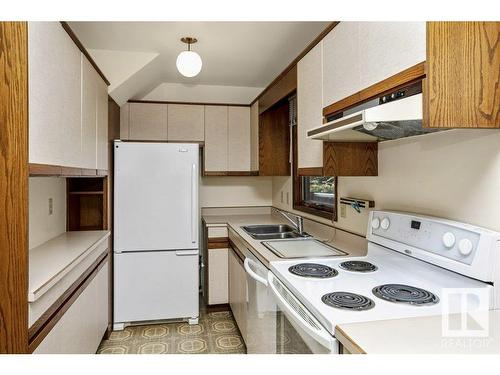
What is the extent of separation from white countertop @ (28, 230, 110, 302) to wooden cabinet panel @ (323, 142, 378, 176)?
1.43 meters

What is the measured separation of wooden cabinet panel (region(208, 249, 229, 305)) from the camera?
3.15m

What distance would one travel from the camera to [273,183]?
12.8 feet

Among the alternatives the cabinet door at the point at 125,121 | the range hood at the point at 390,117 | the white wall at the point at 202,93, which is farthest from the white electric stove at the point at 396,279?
the white wall at the point at 202,93

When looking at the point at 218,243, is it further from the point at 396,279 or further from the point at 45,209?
the point at 396,279

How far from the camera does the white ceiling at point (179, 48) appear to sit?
7.59ft

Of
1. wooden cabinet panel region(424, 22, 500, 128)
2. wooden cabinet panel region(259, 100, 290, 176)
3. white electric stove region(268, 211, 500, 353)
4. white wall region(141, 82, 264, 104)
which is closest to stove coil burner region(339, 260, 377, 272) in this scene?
white electric stove region(268, 211, 500, 353)

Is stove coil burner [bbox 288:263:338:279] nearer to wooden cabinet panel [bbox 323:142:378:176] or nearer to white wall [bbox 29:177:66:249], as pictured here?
wooden cabinet panel [bbox 323:142:378:176]

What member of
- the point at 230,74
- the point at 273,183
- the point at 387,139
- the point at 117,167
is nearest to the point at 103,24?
the point at 117,167

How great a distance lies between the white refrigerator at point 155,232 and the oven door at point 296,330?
1.51 meters

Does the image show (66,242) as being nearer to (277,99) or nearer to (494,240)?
(277,99)

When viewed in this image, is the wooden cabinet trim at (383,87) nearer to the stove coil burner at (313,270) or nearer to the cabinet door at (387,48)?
the cabinet door at (387,48)

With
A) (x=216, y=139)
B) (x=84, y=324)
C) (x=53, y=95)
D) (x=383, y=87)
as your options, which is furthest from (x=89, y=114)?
(x=383, y=87)

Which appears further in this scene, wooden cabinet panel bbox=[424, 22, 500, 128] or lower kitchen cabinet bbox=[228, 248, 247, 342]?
lower kitchen cabinet bbox=[228, 248, 247, 342]

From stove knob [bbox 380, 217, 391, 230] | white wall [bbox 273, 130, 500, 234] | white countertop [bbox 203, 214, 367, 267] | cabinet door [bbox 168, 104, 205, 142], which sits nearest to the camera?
white wall [bbox 273, 130, 500, 234]
